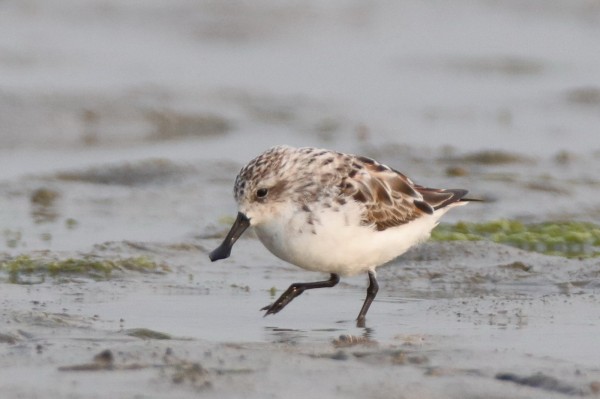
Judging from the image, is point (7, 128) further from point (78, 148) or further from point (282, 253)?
point (282, 253)

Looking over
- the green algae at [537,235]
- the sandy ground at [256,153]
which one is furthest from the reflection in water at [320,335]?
the green algae at [537,235]

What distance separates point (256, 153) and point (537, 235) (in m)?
4.01

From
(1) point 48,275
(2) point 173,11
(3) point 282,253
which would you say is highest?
(2) point 173,11

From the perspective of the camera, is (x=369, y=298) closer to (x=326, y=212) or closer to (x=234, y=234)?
(x=326, y=212)

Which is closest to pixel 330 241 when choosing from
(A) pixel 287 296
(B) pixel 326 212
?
(B) pixel 326 212

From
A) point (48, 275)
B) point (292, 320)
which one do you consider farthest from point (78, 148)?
point (292, 320)

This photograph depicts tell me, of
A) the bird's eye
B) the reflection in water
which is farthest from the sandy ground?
the bird's eye

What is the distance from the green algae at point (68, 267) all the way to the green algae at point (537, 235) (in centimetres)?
222

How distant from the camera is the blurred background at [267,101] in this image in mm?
10930

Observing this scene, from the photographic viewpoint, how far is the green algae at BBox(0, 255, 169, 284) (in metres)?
7.99

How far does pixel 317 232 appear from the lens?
6641mm

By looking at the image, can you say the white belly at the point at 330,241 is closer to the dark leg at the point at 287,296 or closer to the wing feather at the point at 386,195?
the wing feather at the point at 386,195

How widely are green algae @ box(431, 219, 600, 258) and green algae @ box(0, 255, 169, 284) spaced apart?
222 cm

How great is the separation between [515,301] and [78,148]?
6.53m
